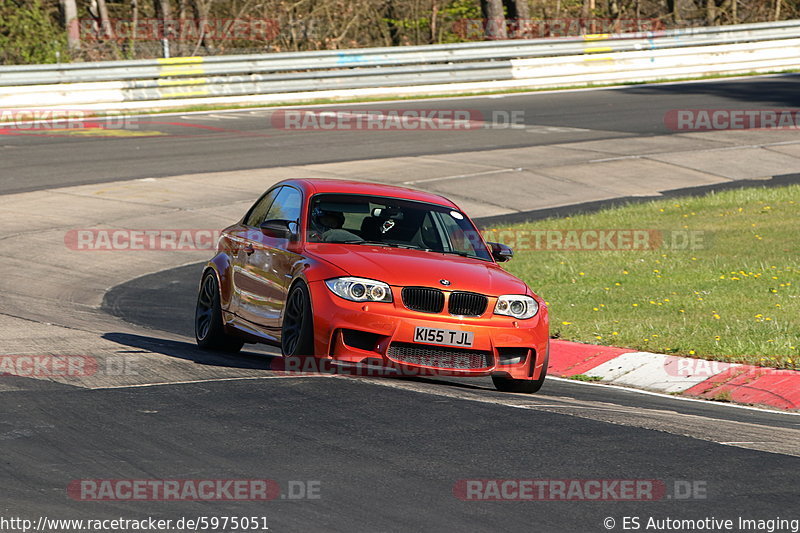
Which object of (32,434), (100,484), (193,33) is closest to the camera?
(100,484)

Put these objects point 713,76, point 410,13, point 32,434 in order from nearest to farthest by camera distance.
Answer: point 32,434 < point 713,76 < point 410,13

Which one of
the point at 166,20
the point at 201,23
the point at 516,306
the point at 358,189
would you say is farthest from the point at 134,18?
the point at 516,306

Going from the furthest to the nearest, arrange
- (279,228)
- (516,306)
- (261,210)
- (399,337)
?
(261,210) → (279,228) → (516,306) → (399,337)

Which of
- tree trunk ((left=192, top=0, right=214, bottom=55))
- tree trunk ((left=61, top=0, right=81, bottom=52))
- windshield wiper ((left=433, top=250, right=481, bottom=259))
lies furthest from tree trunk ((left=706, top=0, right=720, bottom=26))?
windshield wiper ((left=433, top=250, right=481, bottom=259))

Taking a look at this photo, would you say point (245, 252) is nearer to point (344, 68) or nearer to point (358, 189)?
point (358, 189)

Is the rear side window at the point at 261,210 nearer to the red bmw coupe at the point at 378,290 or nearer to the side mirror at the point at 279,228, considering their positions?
the red bmw coupe at the point at 378,290

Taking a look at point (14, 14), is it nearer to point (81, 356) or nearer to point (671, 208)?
point (671, 208)

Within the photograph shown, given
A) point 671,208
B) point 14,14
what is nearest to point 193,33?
point 14,14

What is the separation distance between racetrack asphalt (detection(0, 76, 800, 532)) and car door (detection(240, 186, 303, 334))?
0.47m

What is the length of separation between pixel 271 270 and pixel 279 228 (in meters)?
0.36

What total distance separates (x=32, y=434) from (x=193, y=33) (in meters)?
36.2

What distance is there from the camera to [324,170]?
76.7ft

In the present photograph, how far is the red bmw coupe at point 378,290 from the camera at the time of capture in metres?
8.97

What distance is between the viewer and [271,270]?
1004 cm
